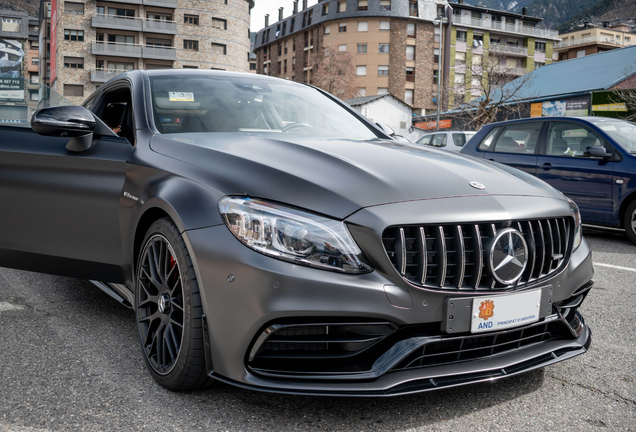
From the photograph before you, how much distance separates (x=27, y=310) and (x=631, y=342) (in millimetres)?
3594

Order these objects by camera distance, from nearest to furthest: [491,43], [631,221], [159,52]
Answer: [631,221] < [159,52] < [491,43]

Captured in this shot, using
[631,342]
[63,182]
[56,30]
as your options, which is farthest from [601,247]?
[56,30]

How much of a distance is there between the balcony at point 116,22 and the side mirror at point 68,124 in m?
60.6

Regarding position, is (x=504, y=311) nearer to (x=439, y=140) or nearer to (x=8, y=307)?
(x=8, y=307)

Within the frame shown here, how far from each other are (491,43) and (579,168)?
71.6m

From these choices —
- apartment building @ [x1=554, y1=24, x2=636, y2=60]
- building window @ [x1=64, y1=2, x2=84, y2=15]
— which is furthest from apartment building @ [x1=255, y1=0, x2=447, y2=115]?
apartment building @ [x1=554, y1=24, x2=636, y2=60]

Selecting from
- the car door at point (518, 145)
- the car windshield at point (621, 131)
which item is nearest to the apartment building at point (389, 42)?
the car door at point (518, 145)

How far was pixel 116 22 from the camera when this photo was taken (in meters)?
57.8

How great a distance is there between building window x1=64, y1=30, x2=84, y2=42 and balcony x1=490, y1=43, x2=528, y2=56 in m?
47.5

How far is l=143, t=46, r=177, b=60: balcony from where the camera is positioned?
193ft

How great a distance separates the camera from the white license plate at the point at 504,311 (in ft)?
6.81

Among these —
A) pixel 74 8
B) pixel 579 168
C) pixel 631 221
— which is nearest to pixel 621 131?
pixel 579 168

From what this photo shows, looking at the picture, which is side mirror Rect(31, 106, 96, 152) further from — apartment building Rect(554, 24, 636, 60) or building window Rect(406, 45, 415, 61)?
apartment building Rect(554, 24, 636, 60)

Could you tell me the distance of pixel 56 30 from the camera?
58.2 meters
